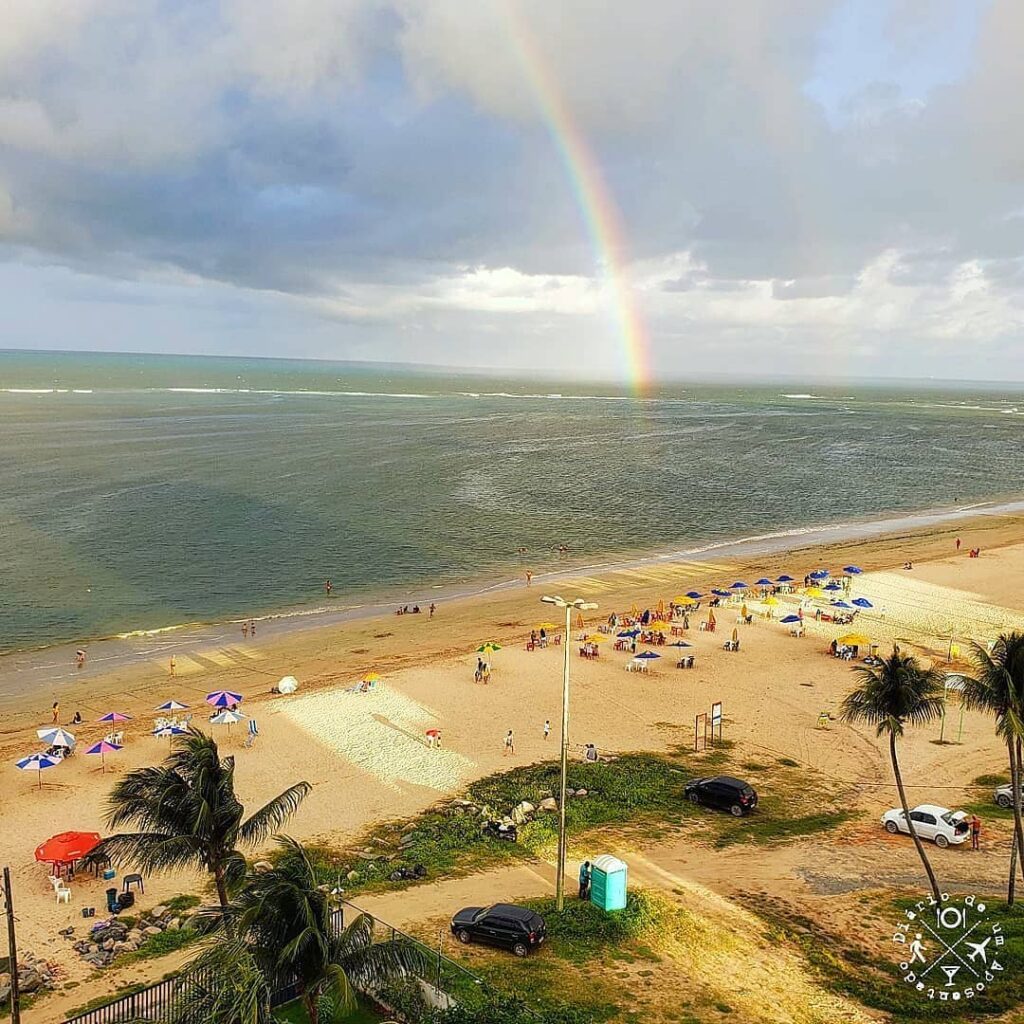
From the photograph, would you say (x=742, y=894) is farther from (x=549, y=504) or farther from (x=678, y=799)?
(x=549, y=504)

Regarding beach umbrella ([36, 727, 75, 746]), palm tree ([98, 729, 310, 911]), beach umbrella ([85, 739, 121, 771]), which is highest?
palm tree ([98, 729, 310, 911])

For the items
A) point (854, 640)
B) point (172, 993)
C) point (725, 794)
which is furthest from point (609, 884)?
point (854, 640)

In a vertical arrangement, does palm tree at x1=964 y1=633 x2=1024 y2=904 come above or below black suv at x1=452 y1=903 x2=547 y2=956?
above

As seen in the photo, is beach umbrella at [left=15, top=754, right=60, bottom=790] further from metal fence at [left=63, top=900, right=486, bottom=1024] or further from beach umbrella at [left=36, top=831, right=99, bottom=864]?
metal fence at [left=63, top=900, right=486, bottom=1024]

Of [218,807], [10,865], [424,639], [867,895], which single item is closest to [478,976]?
[218,807]

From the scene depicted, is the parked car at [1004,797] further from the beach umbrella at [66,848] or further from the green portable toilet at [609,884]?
the beach umbrella at [66,848]

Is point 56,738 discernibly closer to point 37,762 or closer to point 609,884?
point 37,762
